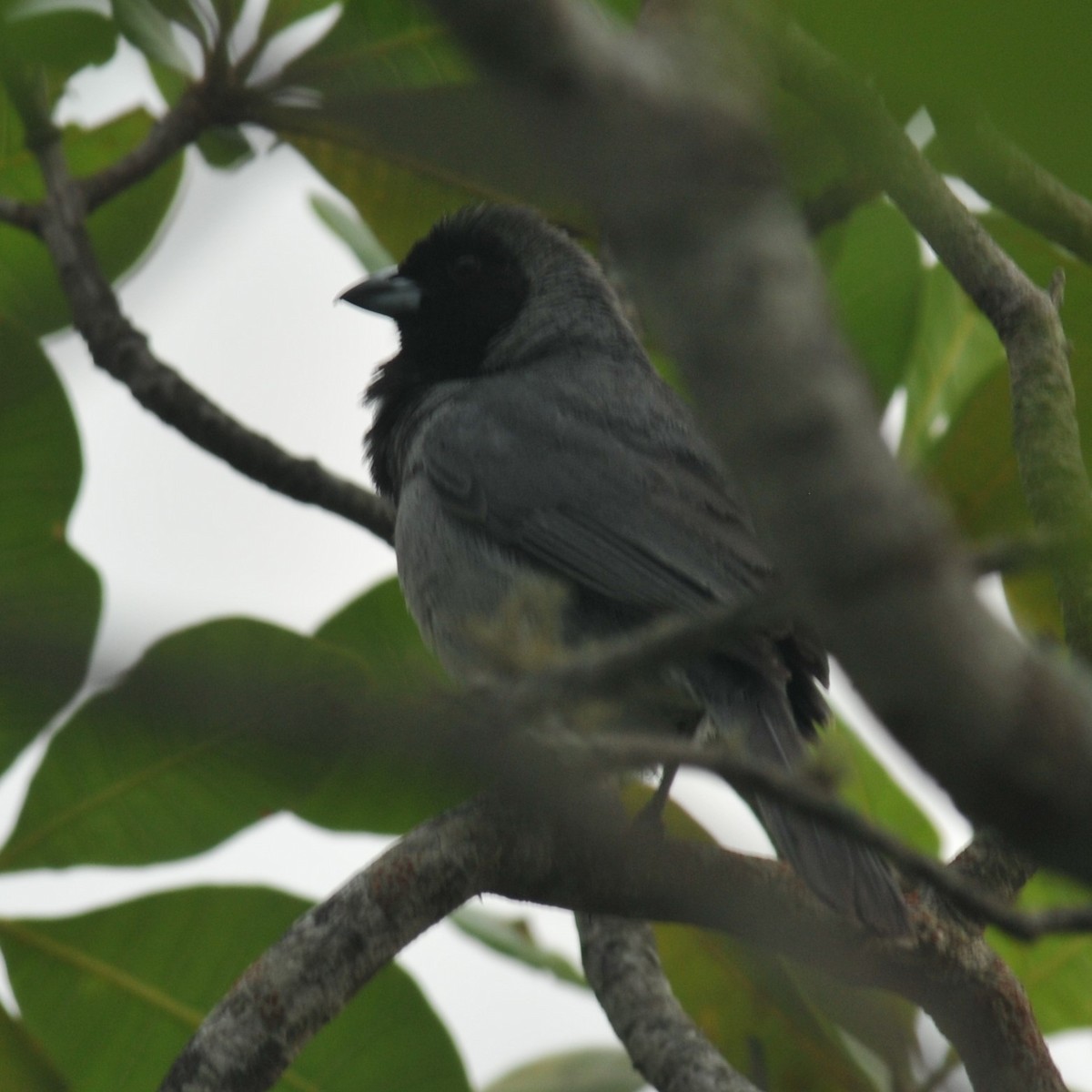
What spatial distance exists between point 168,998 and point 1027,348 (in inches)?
98.1

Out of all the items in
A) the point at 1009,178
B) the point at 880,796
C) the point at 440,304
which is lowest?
the point at 880,796

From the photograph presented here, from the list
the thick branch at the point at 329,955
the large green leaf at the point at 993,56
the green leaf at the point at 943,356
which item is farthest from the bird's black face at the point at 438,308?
the large green leaf at the point at 993,56

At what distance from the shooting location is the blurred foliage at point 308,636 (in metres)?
3.44

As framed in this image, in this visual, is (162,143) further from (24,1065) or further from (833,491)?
(833,491)

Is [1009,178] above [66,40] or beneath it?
beneath

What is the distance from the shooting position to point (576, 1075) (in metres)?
4.20

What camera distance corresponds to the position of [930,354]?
4684 millimetres

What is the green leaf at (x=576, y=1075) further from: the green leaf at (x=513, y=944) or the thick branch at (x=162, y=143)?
the thick branch at (x=162, y=143)

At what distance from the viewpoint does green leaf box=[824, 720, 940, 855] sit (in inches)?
168

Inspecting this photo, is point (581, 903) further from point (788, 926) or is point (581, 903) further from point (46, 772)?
point (46, 772)

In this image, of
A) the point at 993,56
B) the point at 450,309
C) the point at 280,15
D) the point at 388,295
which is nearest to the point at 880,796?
the point at 450,309

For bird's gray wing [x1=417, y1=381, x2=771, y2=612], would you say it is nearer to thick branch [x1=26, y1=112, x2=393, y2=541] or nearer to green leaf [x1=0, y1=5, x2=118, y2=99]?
thick branch [x1=26, y1=112, x2=393, y2=541]

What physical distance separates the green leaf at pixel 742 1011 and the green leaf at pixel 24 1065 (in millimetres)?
1527

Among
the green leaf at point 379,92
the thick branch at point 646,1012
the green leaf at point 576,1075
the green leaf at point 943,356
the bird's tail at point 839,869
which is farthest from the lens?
the green leaf at point 943,356
